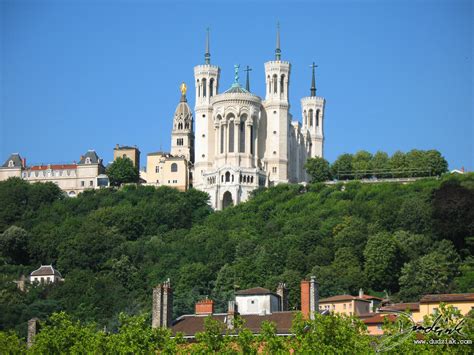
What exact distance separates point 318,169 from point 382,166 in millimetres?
7033

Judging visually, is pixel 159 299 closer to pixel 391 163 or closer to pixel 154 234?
pixel 154 234

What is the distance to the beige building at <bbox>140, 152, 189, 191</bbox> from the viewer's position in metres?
140

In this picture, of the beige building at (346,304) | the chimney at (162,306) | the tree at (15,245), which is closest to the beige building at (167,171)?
the tree at (15,245)

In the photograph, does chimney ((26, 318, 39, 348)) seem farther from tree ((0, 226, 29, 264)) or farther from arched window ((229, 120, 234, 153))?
arched window ((229, 120, 234, 153))

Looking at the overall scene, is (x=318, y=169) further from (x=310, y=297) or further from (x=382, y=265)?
(x=310, y=297)

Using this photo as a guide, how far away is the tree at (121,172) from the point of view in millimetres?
142875

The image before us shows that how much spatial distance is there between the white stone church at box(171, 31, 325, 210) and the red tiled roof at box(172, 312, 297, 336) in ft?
231

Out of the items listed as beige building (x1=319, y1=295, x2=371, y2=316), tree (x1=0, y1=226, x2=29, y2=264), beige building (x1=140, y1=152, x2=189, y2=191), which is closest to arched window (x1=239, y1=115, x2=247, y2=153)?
beige building (x1=140, y1=152, x2=189, y2=191)

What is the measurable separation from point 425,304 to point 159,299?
16598 millimetres

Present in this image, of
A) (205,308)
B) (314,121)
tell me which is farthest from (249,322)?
(314,121)

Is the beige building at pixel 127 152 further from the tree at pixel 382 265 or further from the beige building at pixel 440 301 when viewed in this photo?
the beige building at pixel 440 301

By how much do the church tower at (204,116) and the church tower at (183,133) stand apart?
6.40 meters

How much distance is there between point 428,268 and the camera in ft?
318

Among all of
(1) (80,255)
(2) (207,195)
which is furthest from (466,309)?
(2) (207,195)
